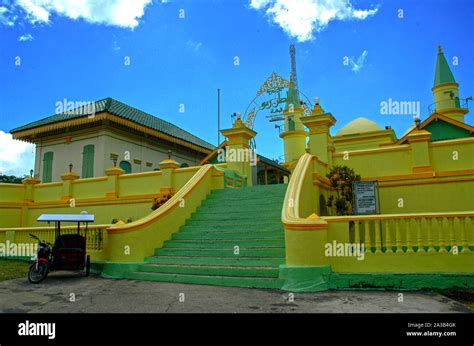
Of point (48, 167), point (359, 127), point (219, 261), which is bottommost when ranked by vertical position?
point (219, 261)

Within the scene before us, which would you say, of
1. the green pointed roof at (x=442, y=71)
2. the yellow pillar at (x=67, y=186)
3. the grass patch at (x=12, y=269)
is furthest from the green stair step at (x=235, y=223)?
the green pointed roof at (x=442, y=71)

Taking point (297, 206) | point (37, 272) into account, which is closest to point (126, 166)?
point (37, 272)

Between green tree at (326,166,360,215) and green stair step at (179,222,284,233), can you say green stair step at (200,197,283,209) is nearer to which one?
green stair step at (179,222,284,233)

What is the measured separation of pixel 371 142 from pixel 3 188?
66.3 feet

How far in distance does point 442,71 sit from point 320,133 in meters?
19.8

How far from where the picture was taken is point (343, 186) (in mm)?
12617

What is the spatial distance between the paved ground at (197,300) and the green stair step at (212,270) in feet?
1.77

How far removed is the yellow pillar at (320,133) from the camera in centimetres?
1494

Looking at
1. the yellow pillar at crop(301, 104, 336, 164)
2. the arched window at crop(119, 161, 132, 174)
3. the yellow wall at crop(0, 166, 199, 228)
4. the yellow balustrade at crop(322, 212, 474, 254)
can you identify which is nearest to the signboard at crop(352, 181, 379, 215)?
the yellow balustrade at crop(322, 212, 474, 254)

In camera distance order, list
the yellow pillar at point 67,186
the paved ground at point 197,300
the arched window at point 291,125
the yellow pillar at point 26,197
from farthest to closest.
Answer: the arched window at point 291,125, the yellow pillar at point 26,197, the yellow pillar at point 67,186, the paved ground at point 197,300

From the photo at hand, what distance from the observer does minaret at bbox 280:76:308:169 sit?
28391mm

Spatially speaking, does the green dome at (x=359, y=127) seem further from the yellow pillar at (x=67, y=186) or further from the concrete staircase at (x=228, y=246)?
the yellow pillar at (x=67, y=186)

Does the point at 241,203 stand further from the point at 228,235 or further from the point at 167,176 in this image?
the point at 167,176

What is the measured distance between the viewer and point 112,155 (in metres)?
21.4
